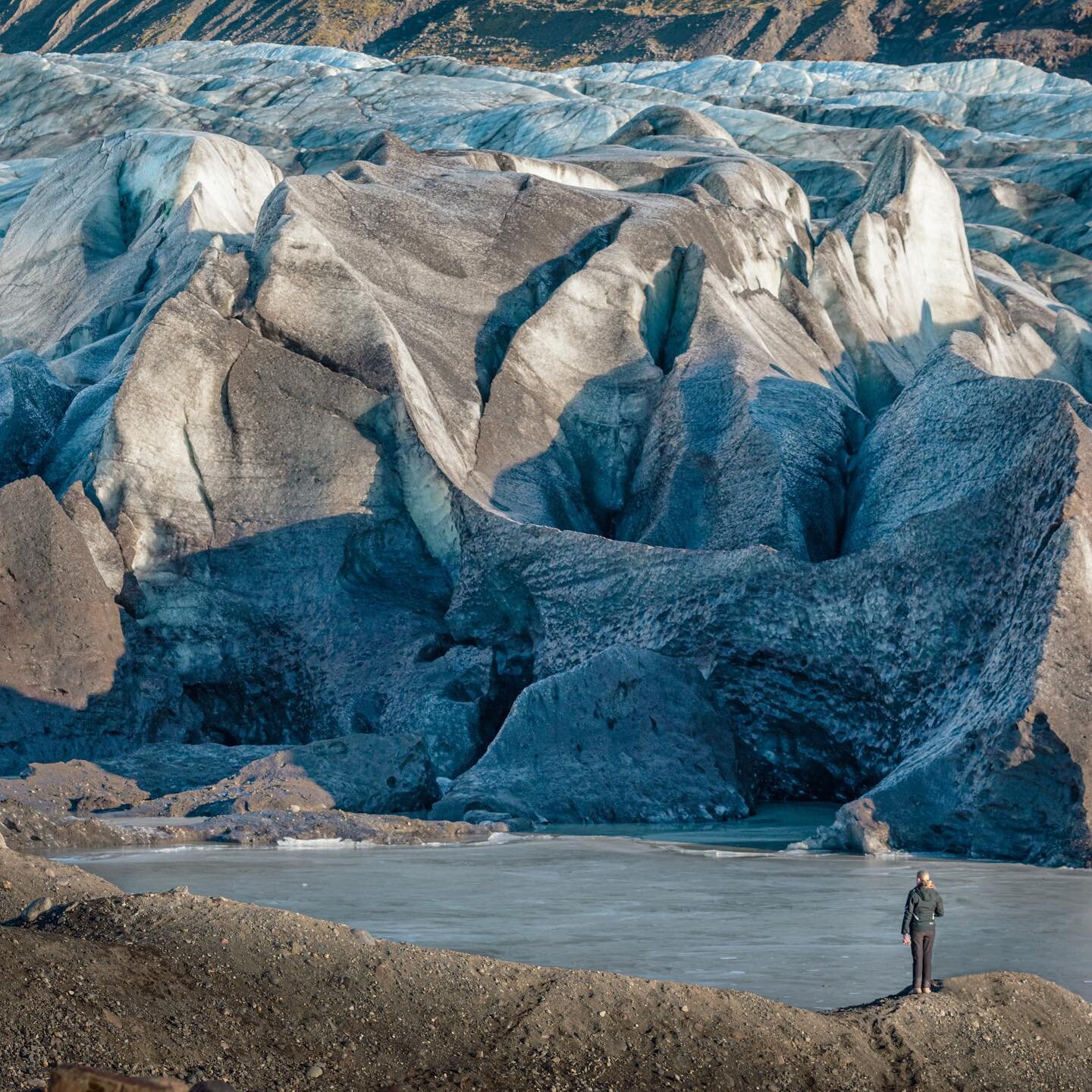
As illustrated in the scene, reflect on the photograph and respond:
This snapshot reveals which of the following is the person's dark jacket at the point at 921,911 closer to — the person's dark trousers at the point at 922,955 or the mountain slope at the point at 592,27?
the person's dark trousers at the point at 922,955

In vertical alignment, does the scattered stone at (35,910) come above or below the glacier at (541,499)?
above

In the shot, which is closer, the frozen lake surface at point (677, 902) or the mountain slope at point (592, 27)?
the frozen lake surface at point (677, 902)

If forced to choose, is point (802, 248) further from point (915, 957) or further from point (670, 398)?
point (915, 957)

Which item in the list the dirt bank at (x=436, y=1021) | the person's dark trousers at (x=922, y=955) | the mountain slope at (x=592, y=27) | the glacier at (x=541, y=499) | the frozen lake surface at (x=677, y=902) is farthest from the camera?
the mountain slope at (x=592, y=27)

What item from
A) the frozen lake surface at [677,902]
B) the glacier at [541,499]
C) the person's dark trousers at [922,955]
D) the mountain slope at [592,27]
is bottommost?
the mountain slope at [592,27]

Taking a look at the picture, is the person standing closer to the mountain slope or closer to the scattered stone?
the scattered stone

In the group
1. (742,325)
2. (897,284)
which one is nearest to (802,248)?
(897,284)

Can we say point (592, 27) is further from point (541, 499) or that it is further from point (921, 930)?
point (921, 930)

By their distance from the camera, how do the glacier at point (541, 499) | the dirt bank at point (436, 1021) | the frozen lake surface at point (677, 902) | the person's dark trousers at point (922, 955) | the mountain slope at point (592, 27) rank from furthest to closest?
the mountain slope at point (592, 27) < the glacier at point (541, 499) < the frozen lake surface at point (677, 902) < the person's dark trousers at point (922, 955) < the dirt bank at point (436, 1021)

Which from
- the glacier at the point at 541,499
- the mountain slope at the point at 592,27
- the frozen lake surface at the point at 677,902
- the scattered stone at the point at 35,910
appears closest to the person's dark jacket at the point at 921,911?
the frozen lake surface at the point at 677,902
